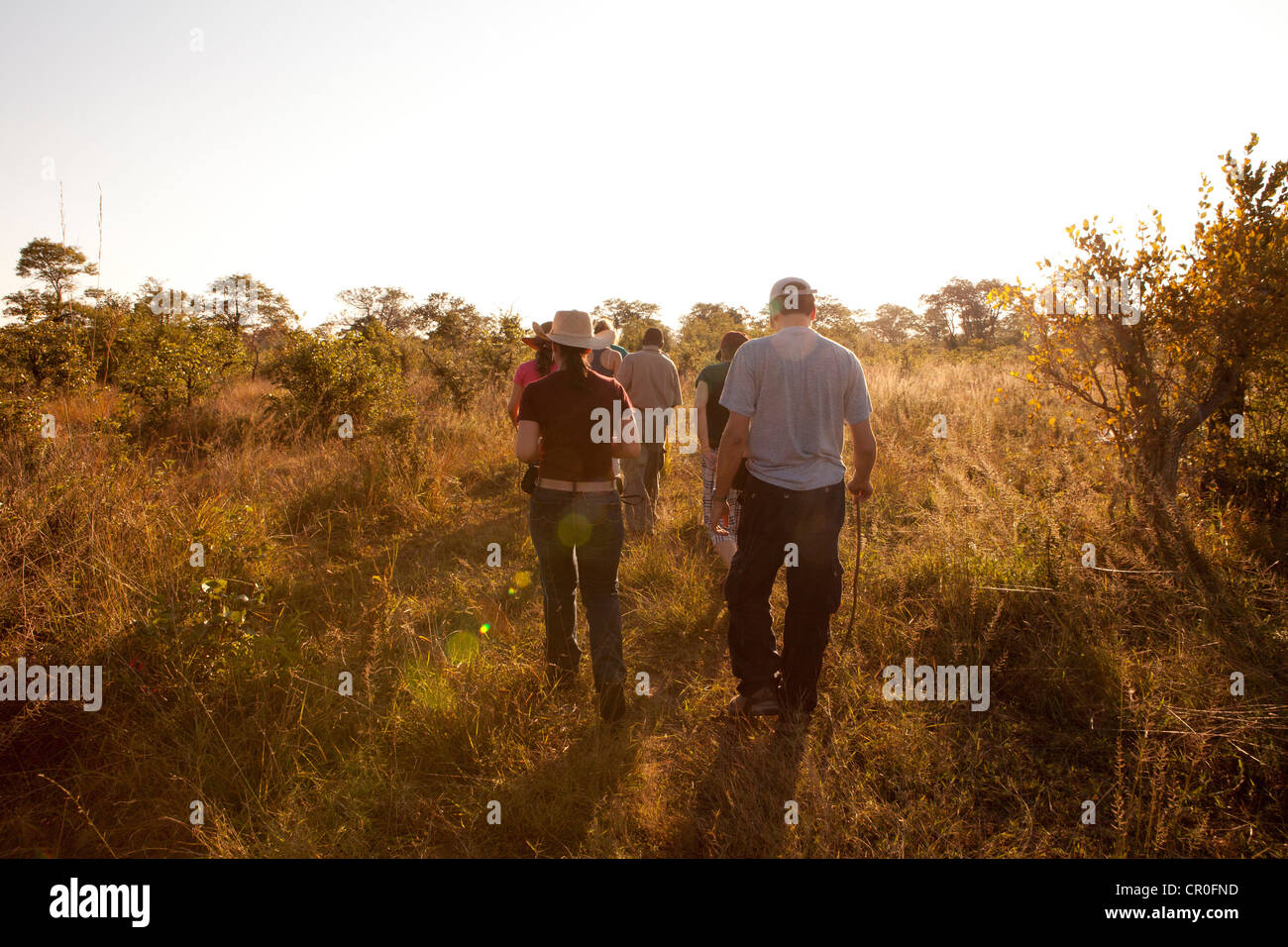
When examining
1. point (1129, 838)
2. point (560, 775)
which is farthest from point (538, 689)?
point (1129, 838)

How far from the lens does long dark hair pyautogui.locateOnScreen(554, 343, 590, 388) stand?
308cm

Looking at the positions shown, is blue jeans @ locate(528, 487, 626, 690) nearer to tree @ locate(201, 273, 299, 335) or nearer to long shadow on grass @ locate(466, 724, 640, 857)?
long shadow on grass @ locate(466, 724, 640, 857)

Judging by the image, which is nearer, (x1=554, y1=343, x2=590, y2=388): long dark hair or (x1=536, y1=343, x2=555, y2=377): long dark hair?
(x1=554, y1=343, x2=590, y2=388): long dark hair

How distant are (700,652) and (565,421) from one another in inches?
73.8

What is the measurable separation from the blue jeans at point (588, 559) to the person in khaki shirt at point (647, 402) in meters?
2.83

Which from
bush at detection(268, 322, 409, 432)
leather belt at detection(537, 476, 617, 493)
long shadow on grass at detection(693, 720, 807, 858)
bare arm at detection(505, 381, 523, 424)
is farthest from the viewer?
bush at detection(268, 322, 409, 432)

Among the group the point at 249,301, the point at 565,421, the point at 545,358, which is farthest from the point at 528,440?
the point at 249,301

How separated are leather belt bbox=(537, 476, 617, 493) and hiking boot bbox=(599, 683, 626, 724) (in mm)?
1038

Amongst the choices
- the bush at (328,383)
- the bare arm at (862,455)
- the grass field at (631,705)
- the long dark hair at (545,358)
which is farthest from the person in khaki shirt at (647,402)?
the bush at (328,383)

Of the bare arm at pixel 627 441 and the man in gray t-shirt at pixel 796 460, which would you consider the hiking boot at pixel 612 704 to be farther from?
the bare arm at pixel 627 441

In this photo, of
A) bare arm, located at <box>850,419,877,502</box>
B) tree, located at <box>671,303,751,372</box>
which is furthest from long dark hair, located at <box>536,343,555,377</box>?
tree, located at <box>671,303,751,372</box>

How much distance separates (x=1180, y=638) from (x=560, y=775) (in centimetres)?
335

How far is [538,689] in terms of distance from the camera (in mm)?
3240
